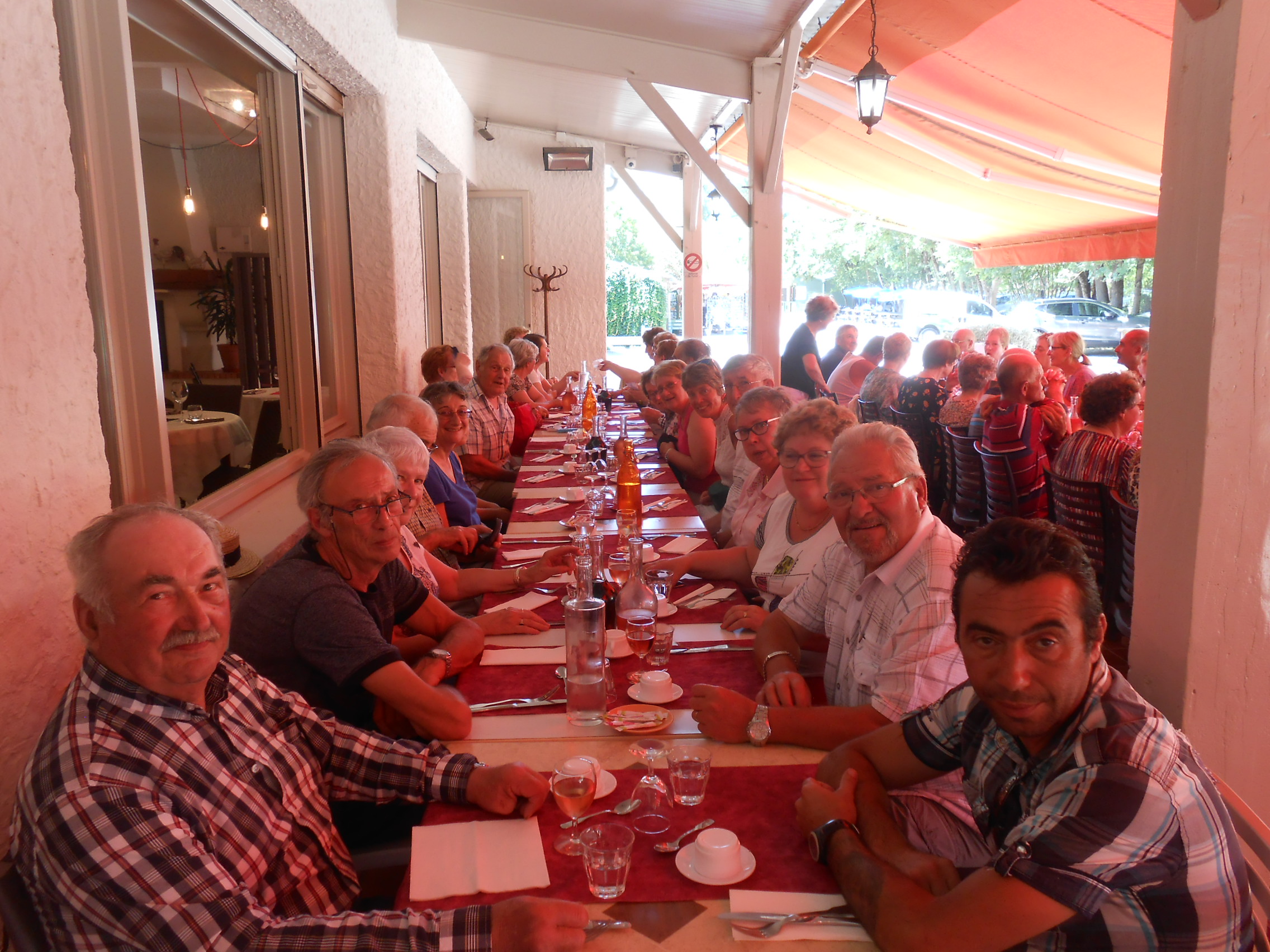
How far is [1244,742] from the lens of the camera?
182cm

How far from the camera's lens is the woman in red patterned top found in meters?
3.86

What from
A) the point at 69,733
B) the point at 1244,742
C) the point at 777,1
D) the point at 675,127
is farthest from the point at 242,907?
the point at 675,127

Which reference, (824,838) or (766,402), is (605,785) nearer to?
(824,838)

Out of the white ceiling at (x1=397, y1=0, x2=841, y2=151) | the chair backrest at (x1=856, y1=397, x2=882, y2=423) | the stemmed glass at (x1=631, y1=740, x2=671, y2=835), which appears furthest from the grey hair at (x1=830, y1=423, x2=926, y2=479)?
the chair backrest at (x1=856, y1=397, x2=882, y2=423)

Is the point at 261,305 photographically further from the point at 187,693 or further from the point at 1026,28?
the point at 1026,28

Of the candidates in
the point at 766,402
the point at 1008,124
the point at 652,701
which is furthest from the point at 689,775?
the point at 1008,124

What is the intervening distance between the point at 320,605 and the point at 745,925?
1.13m

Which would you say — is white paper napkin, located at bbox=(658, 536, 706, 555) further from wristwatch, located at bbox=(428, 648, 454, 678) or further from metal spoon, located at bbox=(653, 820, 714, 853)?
metal spoon, located at bbox=(653, 820, 714, 853)

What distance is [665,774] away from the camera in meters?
1.53

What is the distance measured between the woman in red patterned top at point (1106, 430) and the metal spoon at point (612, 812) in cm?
310

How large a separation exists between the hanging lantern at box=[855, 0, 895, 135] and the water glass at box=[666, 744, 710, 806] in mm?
4240

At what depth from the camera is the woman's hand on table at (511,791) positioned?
144 cm

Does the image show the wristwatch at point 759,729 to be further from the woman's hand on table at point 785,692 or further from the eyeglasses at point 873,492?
the eyeglasses at point 873,492

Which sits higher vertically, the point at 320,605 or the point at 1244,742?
the point at 320,605
